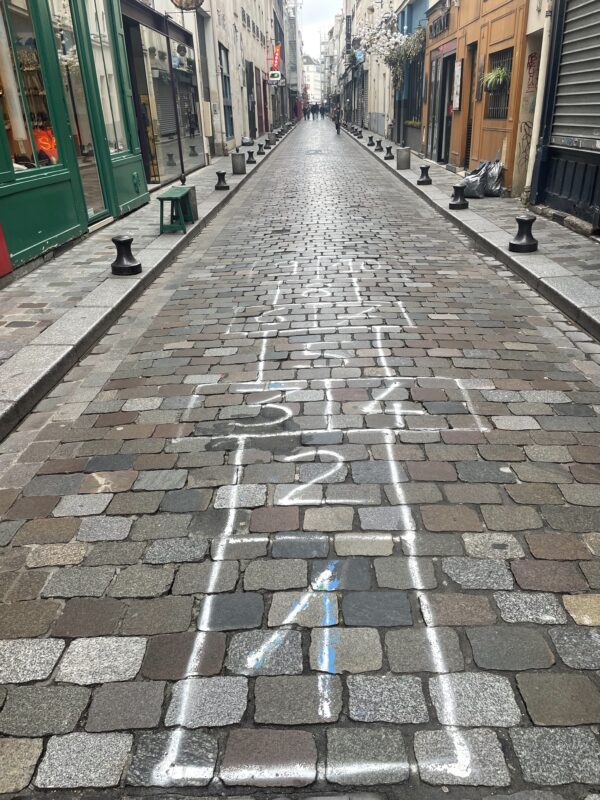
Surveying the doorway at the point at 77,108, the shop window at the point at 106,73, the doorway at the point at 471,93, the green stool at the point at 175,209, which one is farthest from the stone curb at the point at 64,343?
the doorway at the point at 471,93

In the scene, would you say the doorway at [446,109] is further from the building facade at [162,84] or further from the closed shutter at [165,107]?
the closed shutter at [165,107]

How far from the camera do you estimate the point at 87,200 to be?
1038 centimetres

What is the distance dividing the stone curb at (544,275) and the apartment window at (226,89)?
60.8 ft

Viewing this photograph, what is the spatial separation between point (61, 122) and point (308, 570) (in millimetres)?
8929

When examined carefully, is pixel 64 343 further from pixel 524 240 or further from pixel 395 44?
pixel 395 44

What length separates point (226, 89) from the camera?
27250 millimetres

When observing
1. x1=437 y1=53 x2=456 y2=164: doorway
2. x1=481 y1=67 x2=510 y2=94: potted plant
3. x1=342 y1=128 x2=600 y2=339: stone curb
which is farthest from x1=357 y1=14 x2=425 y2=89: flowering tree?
x1=342 y1=128 x2=600 y2=339: stone curb

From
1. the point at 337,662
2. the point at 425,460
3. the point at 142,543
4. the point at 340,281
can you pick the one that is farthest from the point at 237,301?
the point at 337,662

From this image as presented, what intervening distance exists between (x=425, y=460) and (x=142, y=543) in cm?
166

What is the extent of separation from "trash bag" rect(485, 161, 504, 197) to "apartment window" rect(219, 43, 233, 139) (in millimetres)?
16776

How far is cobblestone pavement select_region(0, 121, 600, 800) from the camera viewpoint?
199 centimetres

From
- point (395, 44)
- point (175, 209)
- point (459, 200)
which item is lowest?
point (459, 200)

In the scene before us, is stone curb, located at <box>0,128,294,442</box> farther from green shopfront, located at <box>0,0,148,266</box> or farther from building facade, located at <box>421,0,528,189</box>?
building facade, located at <box>421,0,528,189</box>

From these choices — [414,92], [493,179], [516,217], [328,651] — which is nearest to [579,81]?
[516,217]
